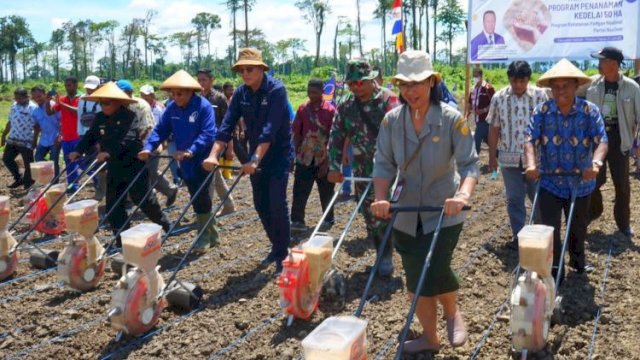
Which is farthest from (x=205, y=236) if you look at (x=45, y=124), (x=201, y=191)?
(x=45, y=124)

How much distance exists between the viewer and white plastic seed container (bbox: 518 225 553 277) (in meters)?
3.61

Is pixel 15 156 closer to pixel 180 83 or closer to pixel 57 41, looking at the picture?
pixel 180 83

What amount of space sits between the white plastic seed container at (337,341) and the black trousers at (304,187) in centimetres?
427

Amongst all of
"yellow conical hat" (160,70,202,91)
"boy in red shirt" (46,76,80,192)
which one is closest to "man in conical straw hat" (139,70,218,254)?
"yellow conical hat" (160,70,202,91)

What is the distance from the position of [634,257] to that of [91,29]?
256 ft

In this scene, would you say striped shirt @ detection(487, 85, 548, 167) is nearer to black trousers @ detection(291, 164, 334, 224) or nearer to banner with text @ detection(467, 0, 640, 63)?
black trousers @ detection(291, 164, 334, 224)

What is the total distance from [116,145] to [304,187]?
2.15m

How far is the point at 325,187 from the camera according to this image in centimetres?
712

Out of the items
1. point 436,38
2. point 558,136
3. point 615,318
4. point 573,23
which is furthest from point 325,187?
point 436,38

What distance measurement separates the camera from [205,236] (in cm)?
652

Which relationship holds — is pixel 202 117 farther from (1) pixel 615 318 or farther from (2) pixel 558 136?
(1) pixel 615 318

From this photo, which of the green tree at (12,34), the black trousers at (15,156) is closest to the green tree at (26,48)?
the green tree at (12,34)

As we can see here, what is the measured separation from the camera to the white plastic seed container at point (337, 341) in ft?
8.25

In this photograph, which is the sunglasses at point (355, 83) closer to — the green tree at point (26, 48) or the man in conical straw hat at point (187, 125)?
the man in conical straw hat at point (187, 125)
